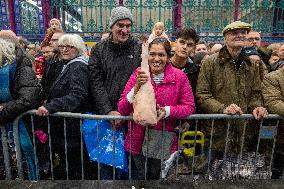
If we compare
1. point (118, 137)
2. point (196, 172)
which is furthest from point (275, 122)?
point (118, 137)

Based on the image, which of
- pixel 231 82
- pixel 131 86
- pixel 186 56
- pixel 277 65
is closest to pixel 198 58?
pixel 186 56

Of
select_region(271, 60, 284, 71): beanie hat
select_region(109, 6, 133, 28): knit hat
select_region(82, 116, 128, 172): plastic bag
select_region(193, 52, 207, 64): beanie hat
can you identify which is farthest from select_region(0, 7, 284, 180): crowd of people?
select_region(271, 60, 284, 71): beanie hat

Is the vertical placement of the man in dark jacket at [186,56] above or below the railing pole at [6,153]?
above

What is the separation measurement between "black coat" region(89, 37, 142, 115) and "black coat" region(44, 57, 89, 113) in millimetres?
95

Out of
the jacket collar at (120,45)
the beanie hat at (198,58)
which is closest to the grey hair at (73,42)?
the jacket collar at (120,45)

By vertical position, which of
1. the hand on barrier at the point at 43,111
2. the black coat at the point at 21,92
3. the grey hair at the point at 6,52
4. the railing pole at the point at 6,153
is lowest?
the railing pole at the point at 6,153

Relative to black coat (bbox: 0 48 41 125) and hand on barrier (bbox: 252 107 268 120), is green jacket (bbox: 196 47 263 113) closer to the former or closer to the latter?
hand on barrier (bbox: 252 107 268 120)

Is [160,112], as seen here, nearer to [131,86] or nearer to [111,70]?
[131,86]

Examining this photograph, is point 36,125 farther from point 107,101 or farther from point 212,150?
point 212,150

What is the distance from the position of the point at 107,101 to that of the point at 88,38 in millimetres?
7177

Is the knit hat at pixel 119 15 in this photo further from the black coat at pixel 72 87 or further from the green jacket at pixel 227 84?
the green jacket at pixel 227 84

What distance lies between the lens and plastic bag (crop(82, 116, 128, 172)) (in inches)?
137

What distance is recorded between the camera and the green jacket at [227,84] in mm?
3488

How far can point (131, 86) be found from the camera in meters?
3.29
